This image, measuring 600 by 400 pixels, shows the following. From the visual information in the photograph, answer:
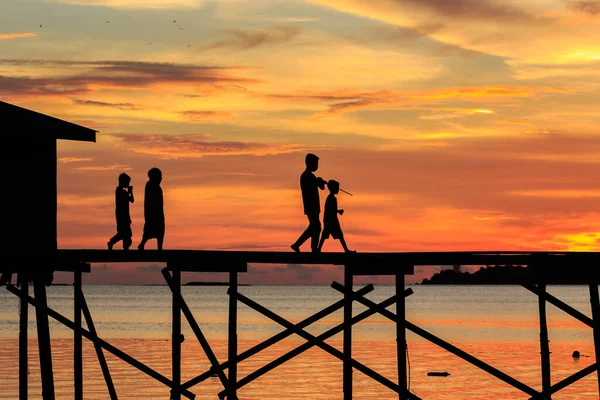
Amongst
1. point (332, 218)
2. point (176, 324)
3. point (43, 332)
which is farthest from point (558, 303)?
point (43, 332)

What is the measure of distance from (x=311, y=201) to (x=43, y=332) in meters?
6.61

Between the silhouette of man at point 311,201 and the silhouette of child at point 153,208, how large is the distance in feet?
9.02

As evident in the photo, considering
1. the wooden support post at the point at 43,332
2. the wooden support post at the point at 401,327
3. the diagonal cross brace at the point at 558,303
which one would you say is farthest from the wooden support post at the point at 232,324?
the diagonal cross brace at the point at 558,303

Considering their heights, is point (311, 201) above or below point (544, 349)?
above

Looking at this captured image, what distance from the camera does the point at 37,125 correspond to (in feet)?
71.7

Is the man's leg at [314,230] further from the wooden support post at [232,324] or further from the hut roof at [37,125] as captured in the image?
the hut roof at [37,125]

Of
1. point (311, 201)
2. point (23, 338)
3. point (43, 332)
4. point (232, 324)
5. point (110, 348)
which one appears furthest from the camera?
point (23, 338)

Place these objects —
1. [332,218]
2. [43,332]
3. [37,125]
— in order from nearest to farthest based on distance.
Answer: [37,125]
[332,218]
[43,332]

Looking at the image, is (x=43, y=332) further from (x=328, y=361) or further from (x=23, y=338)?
(x=328, y=361)

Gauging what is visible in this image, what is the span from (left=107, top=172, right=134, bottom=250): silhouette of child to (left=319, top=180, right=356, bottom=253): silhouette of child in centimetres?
394

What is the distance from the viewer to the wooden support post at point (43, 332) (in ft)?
77.5

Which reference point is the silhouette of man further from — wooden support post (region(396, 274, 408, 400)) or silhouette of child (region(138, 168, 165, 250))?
silhouette of child (region(138, 168, 165, 250))

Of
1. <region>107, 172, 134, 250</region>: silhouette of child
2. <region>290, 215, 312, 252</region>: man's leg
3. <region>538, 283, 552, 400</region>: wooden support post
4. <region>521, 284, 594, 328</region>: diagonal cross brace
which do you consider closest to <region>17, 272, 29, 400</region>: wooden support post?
<region>107, 172, 134, 250</region>: silhouette of child

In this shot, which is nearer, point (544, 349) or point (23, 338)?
point (544, 349)
